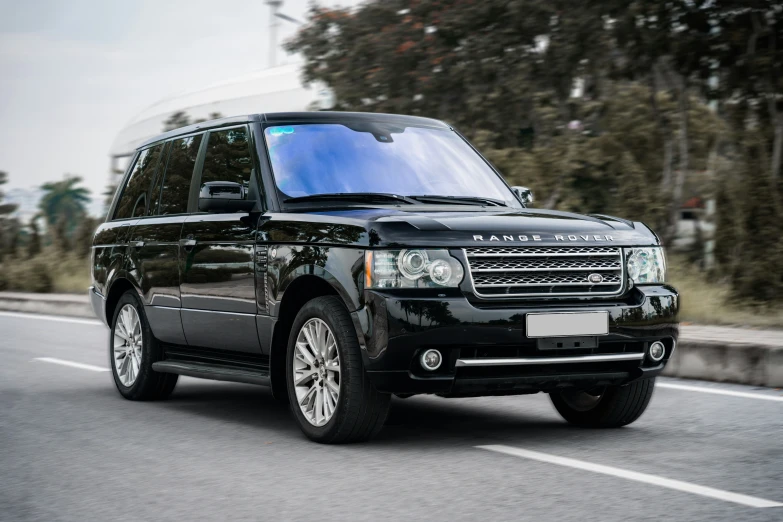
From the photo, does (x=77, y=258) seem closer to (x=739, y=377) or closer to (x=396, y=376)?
(x=739, y=377)

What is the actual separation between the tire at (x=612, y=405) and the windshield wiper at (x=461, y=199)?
4.21 ft

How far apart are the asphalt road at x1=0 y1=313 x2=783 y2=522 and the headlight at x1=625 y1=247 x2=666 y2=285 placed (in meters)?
0.92

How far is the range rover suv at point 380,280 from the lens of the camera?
6.03 m

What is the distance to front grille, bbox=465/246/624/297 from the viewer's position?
6.11 meters

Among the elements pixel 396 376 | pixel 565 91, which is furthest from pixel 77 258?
pixel 396 376

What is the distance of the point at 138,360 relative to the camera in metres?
8.77

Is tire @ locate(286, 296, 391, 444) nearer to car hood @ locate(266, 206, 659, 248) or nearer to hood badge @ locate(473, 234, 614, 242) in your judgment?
car hood @ locate(266, 206, 659, 248)

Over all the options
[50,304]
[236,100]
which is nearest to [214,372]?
[50,304]

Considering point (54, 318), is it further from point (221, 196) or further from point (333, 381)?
point (333, 381)

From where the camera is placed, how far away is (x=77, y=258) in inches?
1034

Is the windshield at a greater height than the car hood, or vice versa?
the windshield

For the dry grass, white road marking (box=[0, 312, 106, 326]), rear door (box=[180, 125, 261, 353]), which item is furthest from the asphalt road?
white road marking (box=[0, 312, 106, 326])

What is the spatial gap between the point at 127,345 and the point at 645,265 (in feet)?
13.7

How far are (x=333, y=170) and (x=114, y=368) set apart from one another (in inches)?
116
